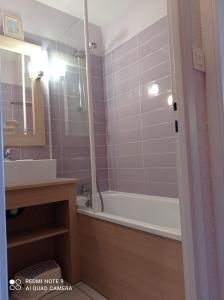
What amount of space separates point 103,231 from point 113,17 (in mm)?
2171

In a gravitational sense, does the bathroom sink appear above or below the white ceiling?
below

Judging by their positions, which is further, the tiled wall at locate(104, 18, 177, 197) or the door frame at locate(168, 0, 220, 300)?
the tiled wall at locate(104, 18, 177, 197)

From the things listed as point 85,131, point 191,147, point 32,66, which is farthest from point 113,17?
point 191,147

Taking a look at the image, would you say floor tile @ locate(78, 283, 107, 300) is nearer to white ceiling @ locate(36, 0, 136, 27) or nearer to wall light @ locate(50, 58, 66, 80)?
wall light @ locate(50, 58, 66, 80)

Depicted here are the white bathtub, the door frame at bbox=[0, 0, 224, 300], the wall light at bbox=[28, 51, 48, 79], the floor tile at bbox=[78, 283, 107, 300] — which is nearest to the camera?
the door frame at bbox=[0, 0, 224, 300]

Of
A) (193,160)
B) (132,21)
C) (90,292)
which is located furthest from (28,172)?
(132,21)

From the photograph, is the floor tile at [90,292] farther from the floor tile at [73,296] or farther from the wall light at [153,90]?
the wall light at [153,90]

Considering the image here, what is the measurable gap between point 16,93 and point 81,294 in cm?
167

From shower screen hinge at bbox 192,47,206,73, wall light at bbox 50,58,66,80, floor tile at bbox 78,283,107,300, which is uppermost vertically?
wall light at bbox 50,58,66,80

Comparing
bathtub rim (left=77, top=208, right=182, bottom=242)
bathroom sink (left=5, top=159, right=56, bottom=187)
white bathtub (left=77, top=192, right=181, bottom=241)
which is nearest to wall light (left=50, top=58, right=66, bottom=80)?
bathroom sink (left=5, top=159, right=56, bottom=187)

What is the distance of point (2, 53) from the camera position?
2.08 m

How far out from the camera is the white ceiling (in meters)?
2.30

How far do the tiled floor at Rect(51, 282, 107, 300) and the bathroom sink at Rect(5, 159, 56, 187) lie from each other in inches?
30.8

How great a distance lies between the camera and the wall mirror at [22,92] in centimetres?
205
